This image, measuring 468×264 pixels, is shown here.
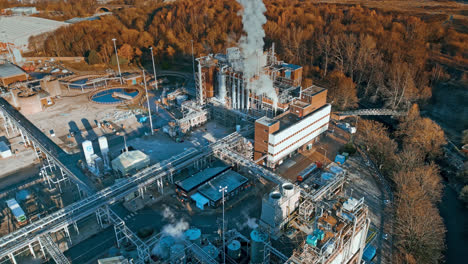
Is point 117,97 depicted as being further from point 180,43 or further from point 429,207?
point 429,207

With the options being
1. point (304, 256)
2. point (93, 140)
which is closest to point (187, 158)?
point (93, 140)

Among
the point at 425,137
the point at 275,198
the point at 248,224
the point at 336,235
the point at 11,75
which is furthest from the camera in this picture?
the point at 11,75

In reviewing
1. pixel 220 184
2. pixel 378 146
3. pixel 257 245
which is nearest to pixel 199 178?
pixel 220 184

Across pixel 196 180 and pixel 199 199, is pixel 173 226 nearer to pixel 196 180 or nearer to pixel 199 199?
pixel 199 199

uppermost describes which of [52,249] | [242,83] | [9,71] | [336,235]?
[242,83]

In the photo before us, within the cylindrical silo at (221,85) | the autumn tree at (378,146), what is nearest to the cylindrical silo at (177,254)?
the autumn tree at (378,146)

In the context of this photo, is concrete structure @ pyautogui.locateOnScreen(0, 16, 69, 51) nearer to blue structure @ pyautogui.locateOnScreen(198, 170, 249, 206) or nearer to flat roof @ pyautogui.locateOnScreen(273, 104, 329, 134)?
blue structure @ pyautogui.locateOnScreen(198, 170, 249, 206)

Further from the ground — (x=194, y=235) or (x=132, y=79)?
(x=132, y=79)

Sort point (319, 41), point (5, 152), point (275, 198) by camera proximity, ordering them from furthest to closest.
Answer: point (319, 41) < point (5, 152) < point (275, 198)
